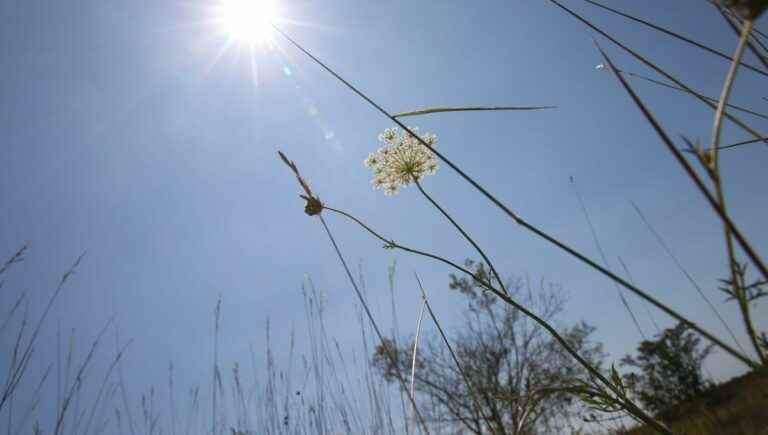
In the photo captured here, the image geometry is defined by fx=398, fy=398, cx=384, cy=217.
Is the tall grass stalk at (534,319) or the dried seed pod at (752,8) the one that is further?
the tall grass stalk at (534,319)

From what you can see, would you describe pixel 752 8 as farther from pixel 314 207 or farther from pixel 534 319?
pixel 314 207

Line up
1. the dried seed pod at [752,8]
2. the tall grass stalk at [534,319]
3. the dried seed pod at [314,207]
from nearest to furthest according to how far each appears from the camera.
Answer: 1. the dried seed pod at [752,8]
2. the tall grass stalk at [534,319]
3. the dried seed pod at [314,207]

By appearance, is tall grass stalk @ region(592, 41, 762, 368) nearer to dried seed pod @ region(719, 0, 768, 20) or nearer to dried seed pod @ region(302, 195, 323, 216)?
dried seed pod @ region(719, 0, 768, 20)

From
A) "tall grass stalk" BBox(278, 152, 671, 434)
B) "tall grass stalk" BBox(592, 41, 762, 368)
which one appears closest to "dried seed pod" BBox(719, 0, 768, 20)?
"tall grass stalk" BBox(592, 41, 762, 368)

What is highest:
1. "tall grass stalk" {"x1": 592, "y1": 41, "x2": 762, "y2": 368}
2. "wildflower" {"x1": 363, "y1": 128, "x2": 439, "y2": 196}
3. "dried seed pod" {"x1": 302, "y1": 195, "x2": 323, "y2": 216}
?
"wildflower" {"x1": 363, "y1": 128, "x2": 439, "y2": 196}

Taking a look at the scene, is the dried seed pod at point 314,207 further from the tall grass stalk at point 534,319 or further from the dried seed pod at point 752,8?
the dried seed pod at point 752,8

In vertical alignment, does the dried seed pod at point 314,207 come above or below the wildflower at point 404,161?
below

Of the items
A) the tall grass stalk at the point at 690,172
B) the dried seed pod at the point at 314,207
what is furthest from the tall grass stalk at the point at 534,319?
the tall grass stalk at the point at 690,172

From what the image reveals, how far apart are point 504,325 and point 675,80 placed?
23526mm

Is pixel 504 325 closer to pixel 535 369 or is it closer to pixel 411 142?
pixel 535 369

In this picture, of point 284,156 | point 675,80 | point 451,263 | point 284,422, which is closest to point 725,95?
point 675,80

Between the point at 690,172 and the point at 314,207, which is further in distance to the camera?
the point at 314,207

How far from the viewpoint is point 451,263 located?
102 cm

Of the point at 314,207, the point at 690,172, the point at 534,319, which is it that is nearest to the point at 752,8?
the point at 690,172
